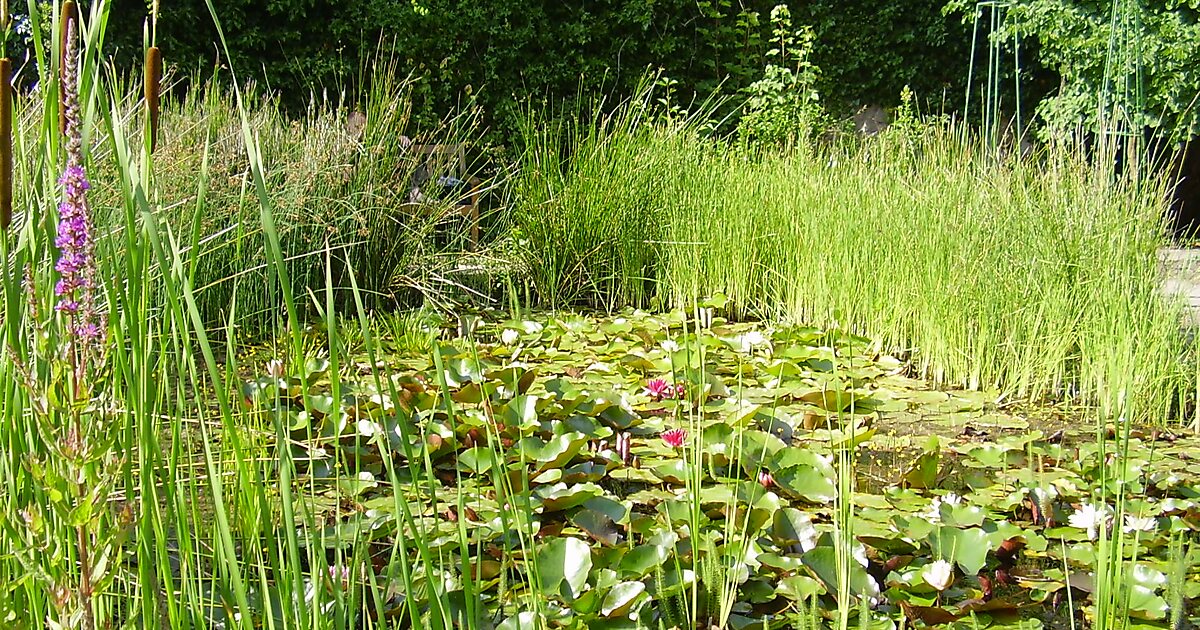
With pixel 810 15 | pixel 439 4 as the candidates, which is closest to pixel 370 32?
pixel 439 4

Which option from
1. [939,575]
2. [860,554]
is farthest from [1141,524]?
[860,554]

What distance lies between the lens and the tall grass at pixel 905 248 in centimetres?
317

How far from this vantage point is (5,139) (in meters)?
0.81

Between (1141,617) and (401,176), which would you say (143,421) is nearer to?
(1141,617)

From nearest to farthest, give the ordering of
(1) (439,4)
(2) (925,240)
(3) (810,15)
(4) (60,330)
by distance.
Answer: (4) (60,330), (2) (925,240), (1) (439,4), (3) (810,15)

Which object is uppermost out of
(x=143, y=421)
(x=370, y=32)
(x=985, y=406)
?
(x=370, y=32)

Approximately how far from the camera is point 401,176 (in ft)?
14.5

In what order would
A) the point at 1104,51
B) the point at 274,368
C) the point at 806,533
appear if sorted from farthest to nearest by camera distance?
the point at 1104,51, the point at 806,533, the point at 274,368

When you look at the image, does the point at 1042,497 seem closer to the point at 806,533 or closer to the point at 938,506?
the point at 938,506

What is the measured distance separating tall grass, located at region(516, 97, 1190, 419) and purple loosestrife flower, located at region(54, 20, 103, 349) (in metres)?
1.91

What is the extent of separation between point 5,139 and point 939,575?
5.07 feet

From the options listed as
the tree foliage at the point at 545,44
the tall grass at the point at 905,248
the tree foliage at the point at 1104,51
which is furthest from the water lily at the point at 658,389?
the tree foliage at the point at 1104,51

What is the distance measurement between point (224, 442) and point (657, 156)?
11.1 ft

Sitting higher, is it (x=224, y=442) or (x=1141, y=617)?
(x=224, y=442)
